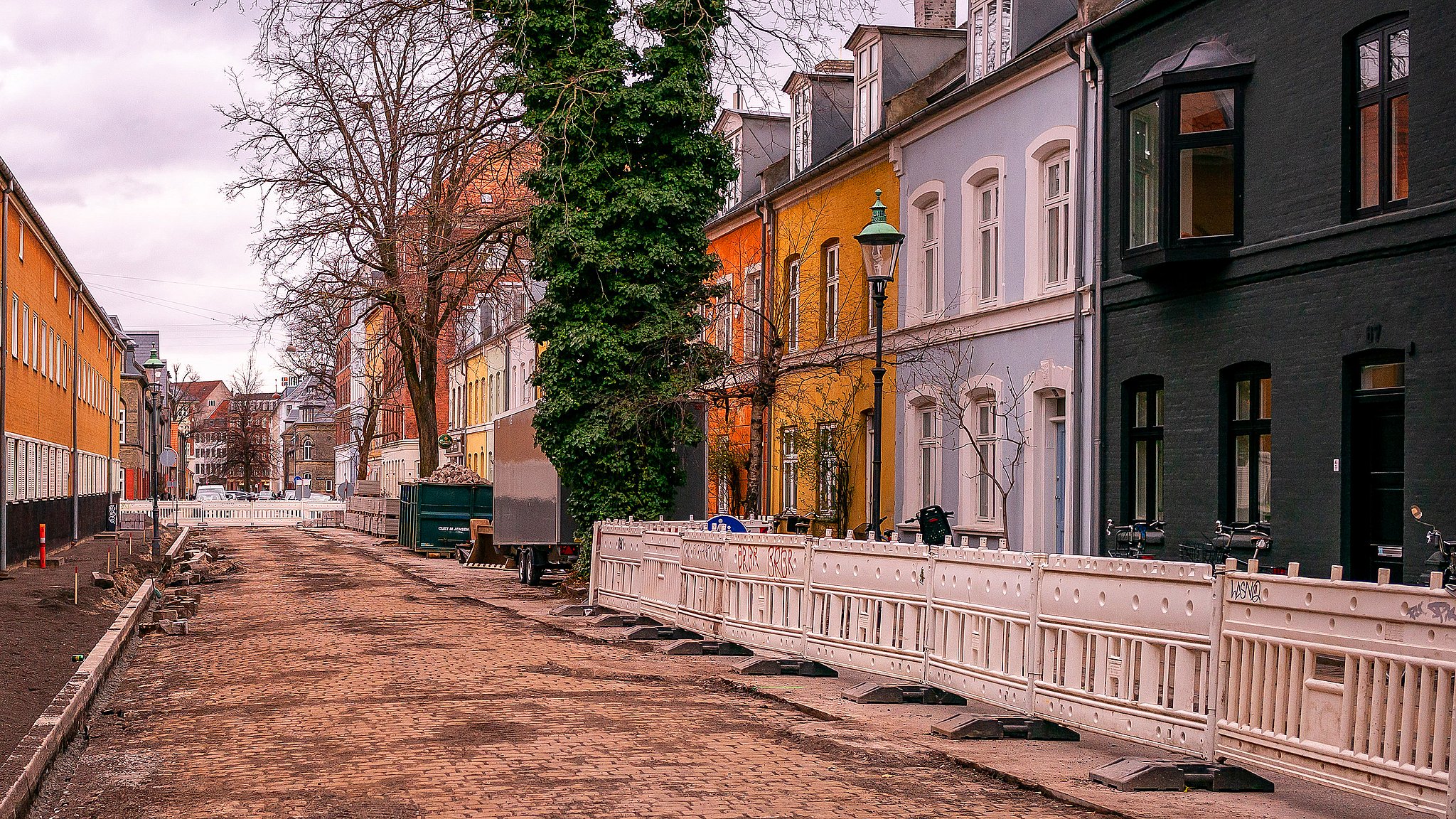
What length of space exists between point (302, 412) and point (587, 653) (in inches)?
6168

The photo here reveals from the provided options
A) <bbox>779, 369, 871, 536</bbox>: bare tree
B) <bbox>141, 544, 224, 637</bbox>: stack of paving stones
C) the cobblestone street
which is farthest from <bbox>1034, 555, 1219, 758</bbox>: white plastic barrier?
<bbox>779, 369, 871, 536</bbox>: bare tree

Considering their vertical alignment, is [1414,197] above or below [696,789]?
above

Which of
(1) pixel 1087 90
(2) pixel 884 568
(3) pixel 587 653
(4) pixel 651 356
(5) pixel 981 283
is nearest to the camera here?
(2) pixel 884 568

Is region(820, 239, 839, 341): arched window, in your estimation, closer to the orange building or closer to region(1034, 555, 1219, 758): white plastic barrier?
the orange building

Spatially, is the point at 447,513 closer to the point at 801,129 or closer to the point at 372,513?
the point at 801,129

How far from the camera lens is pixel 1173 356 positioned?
1812cm

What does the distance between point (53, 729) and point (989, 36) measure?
18157mm

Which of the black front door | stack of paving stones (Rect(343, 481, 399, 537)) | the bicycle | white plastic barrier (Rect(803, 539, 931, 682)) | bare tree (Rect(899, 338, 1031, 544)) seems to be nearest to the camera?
white plastic barrier (Rect(803, 539, 931, 682))

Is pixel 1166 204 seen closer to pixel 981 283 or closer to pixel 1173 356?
pixel 1173 356

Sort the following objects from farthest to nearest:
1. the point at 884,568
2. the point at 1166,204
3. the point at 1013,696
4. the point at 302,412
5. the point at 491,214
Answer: the point at 302,412
the point at 491,214
the point at 1166,204
the point at 884,568
the point at 1013,696

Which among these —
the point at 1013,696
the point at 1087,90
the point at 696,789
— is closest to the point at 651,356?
the point at 1087,90

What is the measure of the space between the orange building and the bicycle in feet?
68.0

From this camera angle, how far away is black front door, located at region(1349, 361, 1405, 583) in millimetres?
14430

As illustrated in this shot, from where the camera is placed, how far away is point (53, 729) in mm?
9898
